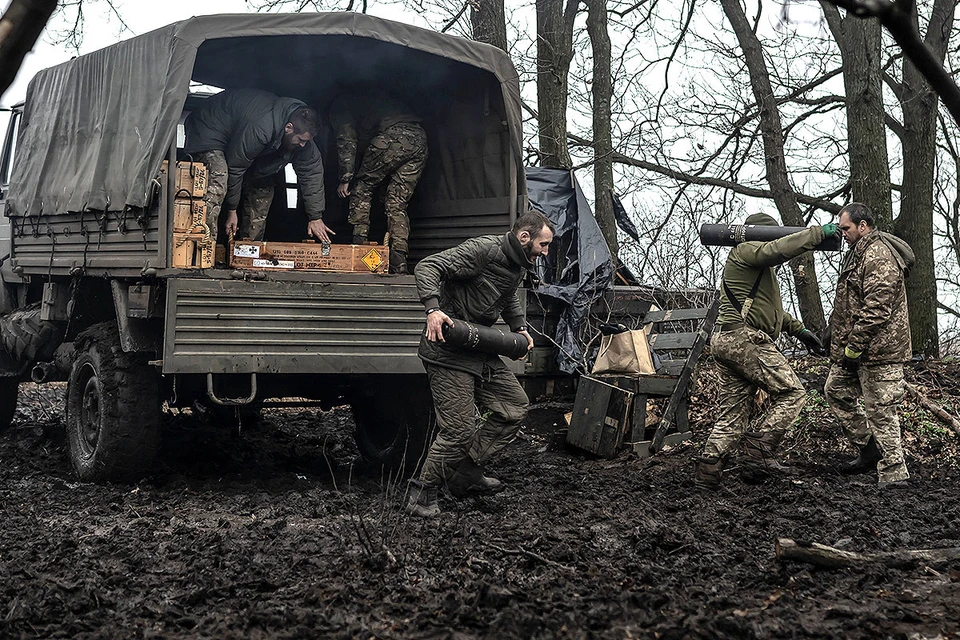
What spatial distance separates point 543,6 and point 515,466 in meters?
6.61

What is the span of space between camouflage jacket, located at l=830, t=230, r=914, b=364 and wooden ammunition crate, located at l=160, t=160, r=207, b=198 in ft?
14.0

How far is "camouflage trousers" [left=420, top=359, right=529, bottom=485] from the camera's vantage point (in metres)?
6.08

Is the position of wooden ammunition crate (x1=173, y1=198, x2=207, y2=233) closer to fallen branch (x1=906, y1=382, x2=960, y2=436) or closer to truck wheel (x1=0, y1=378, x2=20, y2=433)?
truck wheel (x1=0, y1=378, x2=20, y2=433)

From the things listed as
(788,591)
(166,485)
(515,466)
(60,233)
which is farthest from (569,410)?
(788,591)

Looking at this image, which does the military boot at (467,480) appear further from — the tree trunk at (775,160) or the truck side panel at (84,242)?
the tree trunk at (775,160)

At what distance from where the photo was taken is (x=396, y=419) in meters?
7.57

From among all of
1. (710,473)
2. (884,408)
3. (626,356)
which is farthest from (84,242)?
(884,408)

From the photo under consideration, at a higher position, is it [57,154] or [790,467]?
[57,154]

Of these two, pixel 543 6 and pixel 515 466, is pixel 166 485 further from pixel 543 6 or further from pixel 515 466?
pixel 543 6

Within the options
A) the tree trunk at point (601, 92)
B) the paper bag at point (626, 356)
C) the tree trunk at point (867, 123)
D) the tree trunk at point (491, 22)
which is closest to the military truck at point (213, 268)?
the paper bag at point (626, 356)

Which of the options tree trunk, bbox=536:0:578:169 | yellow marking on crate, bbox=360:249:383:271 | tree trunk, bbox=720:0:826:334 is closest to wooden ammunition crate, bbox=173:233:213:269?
yellow marking on crate, bbox=360:249:383:271

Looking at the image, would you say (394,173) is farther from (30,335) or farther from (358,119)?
(30,335)

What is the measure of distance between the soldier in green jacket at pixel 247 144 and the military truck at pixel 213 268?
46 centimetres

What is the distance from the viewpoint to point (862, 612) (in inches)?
156
